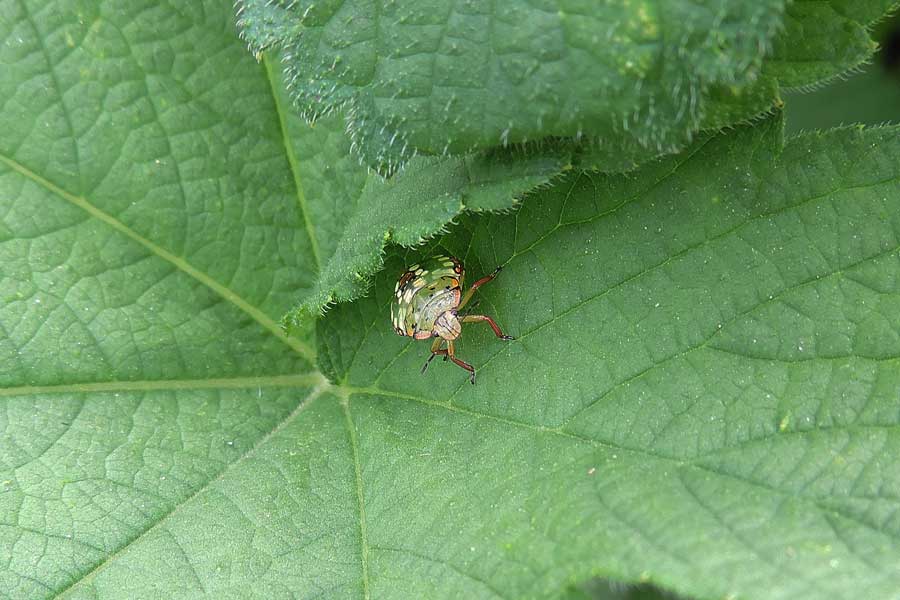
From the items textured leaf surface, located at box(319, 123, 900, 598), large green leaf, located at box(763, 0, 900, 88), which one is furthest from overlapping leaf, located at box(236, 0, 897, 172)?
textured leaf surface, located at box(319, 123, 900, 598)

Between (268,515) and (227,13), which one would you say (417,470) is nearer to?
(268,515)

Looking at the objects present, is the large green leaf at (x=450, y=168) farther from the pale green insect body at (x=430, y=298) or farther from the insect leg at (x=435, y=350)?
the insect leg at (x=435, y=350)

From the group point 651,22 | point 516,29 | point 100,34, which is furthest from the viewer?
point 100,34

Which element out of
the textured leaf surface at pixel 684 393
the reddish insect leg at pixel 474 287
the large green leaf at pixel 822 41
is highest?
the large green leaf at pixel 822 41

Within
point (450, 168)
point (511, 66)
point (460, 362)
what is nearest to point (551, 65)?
point (511, 66)

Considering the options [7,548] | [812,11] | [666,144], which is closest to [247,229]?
[7,548]

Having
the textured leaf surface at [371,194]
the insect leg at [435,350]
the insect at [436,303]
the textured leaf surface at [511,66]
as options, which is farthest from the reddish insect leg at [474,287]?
the textured leaf surface at [511,66]
